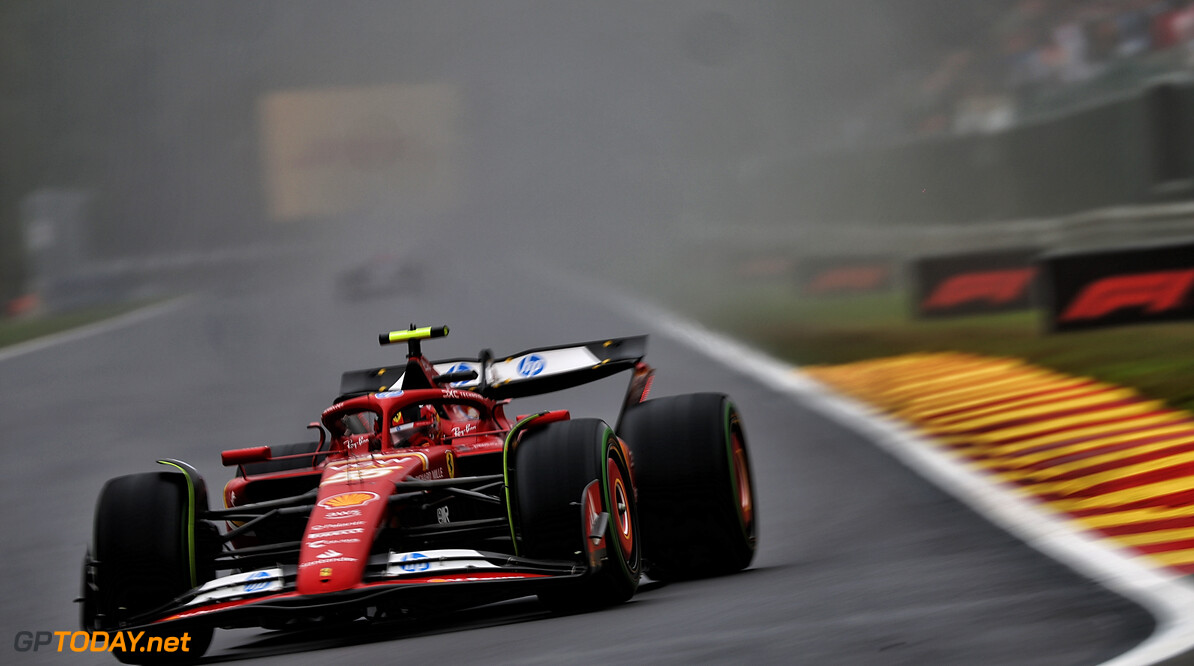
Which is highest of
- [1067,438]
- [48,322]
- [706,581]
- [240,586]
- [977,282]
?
[48,322]

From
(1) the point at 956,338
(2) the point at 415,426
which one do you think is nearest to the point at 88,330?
(1) the point at 956,338

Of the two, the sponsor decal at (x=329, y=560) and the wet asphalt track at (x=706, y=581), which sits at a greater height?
the sponsor decal at (x=329, y=560)

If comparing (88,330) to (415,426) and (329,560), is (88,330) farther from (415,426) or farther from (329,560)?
(329,560)

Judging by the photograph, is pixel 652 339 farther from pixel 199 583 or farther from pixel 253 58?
pixel 253 58

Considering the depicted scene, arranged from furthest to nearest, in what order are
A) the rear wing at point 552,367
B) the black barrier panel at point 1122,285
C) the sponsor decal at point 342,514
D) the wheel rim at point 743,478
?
the black barrier panel at point 1122,285, the rear wing at point 552,367, the wheel rim at point 743,478, the sponsor decal at point 342,514

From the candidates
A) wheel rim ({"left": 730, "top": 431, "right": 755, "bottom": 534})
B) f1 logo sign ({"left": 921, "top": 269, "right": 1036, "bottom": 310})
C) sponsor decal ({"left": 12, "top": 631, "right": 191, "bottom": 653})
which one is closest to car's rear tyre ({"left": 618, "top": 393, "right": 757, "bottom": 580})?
wheel rim ({"left": 730, "top": 431, "right": 755, "bottom": 534})

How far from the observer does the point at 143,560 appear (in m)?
6.22

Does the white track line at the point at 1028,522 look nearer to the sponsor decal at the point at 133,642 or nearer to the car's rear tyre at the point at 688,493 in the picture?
the car's rear tyre at the point at 688,493

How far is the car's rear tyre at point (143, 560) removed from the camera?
621 centimetres

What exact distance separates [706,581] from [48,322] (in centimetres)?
2709

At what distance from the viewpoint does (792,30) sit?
64250 millimetres

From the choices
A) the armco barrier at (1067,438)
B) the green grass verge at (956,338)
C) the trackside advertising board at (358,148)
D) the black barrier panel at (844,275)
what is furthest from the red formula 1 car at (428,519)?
the trackside advertising board at (358,148)

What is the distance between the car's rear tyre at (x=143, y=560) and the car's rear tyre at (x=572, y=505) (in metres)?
1.25

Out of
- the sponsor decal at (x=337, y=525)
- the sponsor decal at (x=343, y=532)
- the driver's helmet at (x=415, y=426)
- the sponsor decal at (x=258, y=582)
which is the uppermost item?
the driver's helmet at (x=415, y=426)
